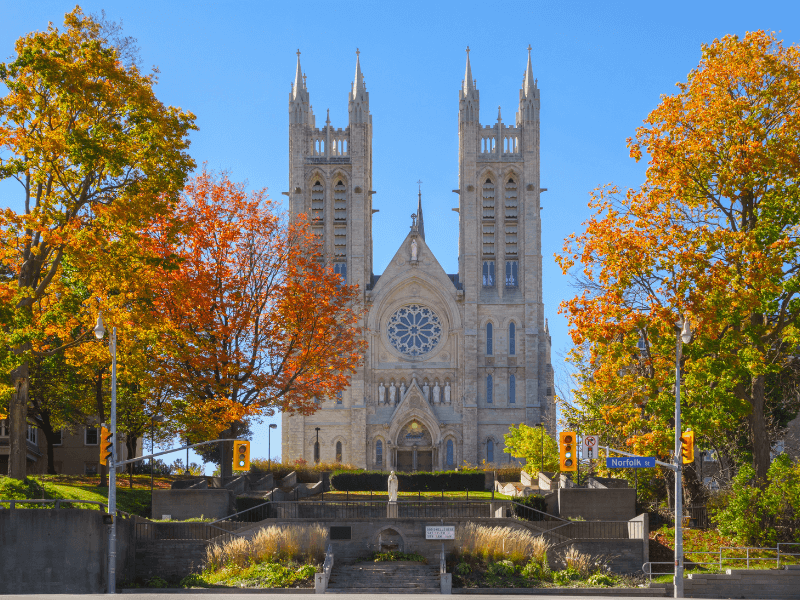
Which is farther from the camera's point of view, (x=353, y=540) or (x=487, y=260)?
(x=487, y=260)

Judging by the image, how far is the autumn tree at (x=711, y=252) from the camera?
92.2ft

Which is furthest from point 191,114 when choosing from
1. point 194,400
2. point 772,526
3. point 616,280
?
point 772,526

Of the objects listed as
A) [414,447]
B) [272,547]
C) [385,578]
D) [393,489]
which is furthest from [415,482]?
[385,578]

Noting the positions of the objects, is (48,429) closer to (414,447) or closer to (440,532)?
(440,532)

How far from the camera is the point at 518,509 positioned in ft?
111

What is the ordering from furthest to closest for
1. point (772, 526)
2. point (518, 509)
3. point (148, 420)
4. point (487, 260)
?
1. point (487, 260)
2. point (148, 420)
3. point (518, 509)
4. point (772, 526)

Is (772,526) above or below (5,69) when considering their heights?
below

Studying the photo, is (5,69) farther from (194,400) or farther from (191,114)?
(194,400)

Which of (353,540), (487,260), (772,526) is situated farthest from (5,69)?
(487,260)

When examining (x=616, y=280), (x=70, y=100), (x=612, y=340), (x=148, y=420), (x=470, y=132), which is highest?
(x=470, y=132)

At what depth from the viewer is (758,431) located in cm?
2967

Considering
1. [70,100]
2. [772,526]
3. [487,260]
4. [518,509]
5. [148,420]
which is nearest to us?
[70,100]

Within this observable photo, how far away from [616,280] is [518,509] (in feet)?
30.0

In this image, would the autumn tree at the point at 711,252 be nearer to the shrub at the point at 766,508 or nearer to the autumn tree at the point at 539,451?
the shrub at the point at 766,508
